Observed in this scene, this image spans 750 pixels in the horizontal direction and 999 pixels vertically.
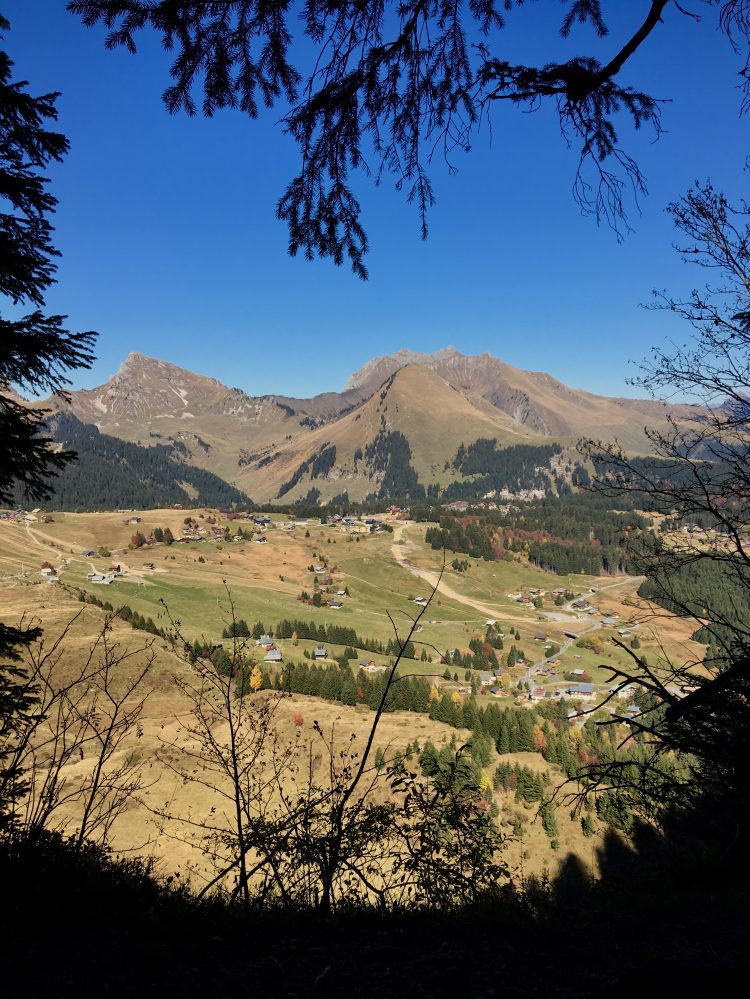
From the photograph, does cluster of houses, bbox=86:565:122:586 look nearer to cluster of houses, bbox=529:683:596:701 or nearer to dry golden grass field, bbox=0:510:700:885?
dry golden grass field, bbox=0:510:700:885

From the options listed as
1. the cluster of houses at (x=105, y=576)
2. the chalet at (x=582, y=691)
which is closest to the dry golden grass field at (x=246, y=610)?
the cluster of houses at (x=105, y=576)

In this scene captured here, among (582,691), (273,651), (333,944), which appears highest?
(333,944)

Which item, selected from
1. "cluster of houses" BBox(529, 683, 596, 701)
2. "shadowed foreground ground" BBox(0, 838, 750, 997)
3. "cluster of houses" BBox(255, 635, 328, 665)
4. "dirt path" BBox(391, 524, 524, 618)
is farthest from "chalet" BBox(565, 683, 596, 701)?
"shadowed foreground ground" BBox(0, 838, 750, 997)

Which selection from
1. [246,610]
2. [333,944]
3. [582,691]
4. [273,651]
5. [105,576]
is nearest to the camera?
[333,944]

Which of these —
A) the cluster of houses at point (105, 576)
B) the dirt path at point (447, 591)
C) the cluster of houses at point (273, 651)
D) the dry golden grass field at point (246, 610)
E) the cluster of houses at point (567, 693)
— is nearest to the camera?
the dry golden grass field at point (246, 610)

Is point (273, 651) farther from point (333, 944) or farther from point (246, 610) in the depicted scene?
point (333, 944)

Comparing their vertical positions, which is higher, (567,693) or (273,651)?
(273,651)

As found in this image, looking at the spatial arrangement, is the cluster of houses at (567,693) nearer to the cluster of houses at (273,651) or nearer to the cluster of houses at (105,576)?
the cluster of houses at (273,651)

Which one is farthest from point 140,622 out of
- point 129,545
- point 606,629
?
point 606,629

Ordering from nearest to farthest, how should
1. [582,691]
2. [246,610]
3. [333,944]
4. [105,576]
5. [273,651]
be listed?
[333,944] < [582,691] < [273,651] < [246,610] < [105,576]

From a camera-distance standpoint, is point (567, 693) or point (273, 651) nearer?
point (567, 693)

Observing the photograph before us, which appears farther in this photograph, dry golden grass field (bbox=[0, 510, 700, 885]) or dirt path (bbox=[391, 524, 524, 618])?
dirt path (bbox=[391, 524, 524, 618])

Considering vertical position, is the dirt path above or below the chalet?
above

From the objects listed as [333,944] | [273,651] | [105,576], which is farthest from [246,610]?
[333,944]
